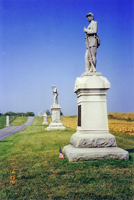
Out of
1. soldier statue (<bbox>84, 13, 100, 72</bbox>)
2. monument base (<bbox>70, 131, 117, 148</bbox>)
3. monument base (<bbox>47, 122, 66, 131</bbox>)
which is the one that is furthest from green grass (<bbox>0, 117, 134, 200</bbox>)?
monument base (<bbox>47, 122, 66, 131</bbox>)

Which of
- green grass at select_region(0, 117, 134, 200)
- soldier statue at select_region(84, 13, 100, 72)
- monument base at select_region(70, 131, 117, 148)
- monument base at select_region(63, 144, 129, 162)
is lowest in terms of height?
green grass at select_region(0, 117, 134, 200)

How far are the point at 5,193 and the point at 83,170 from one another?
7.12 feet

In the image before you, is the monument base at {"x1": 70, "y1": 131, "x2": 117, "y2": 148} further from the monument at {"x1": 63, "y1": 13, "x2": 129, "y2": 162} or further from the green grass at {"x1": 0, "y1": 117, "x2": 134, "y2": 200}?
the green grass at {"x1": 0, "y1": 117, "x2": 134, "y2": 200}

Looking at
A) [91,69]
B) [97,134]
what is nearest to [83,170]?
[97,134]

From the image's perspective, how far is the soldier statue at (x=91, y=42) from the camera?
777 cm

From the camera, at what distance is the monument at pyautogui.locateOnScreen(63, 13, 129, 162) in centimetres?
641

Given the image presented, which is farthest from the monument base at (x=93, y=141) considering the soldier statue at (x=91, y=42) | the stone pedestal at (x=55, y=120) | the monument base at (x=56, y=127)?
the stone pedestal at (x=55, y=120)

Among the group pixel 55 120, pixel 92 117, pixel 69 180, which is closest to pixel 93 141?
pixel 92 117

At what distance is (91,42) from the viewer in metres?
7.82

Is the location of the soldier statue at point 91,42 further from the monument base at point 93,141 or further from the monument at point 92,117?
the monument base at point 93,141

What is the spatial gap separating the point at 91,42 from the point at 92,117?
308 centimetres

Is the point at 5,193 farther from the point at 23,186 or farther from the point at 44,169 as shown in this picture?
the point at 44,169

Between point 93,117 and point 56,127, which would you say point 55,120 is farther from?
point 93,117

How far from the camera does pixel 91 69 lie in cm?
787
